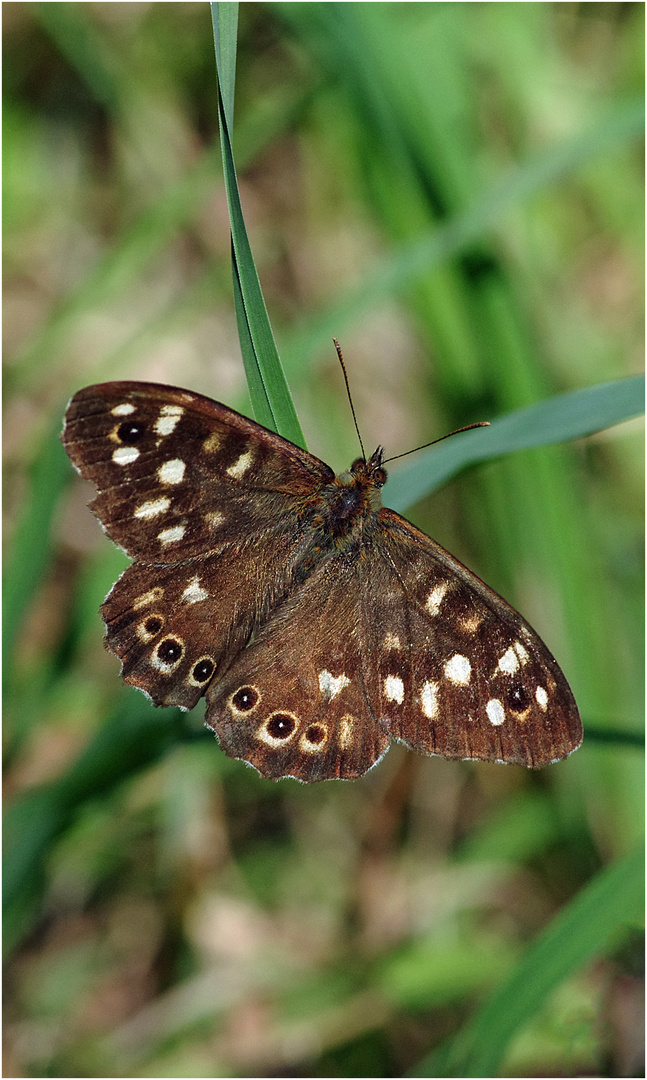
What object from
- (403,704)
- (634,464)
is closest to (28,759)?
Result: (403,704)

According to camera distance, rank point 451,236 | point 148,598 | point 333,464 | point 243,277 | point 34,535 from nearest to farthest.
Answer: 1. point 243,277
2. point 148,598
3. point 34,535
4. point 451,236
5. point 333,464

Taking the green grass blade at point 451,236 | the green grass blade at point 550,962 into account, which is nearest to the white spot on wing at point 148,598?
the green grass blade at point 451,236

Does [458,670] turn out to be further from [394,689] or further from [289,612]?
[289,612]

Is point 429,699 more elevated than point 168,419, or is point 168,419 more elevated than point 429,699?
point 168,419

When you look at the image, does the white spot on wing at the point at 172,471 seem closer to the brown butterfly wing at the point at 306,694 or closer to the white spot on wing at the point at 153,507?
the white spot on wing at the point at 153,507

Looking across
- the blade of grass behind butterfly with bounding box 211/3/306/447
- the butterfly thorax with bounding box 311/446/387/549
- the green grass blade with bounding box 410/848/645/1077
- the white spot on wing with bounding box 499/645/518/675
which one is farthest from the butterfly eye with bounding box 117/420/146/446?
the green grass blade with bounding box 410/848/645/1077

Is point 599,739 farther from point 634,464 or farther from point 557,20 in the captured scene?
point 557,20

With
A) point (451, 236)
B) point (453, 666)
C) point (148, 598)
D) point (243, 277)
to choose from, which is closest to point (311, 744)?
point (453, 666)
